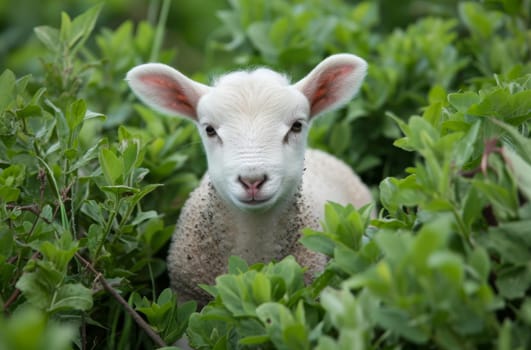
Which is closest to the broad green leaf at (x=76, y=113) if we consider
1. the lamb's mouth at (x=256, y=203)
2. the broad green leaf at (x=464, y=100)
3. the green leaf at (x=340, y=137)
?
the lamb's mouth at (x=256, y=203)

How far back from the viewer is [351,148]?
528 cm

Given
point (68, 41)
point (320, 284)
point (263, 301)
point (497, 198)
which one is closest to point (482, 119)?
point (497, 198)

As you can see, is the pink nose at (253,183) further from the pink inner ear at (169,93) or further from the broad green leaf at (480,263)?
the broad green leaf at (480,263)

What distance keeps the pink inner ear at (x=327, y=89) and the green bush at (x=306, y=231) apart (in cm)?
59

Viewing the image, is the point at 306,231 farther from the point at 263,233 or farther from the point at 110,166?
the point at 263,233

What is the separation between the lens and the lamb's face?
3.26 meters

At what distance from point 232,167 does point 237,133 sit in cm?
17

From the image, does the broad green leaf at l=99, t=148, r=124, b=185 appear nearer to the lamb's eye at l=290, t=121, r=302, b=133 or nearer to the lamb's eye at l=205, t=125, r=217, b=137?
the lamb's eye at l=205, t=125, r=217, b=137

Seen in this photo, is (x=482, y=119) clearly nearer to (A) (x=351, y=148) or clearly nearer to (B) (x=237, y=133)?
(B) (x=237, y=133)

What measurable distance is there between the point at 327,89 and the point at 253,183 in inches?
34.1

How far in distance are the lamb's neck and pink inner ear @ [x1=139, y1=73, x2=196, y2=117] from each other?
1.78ft

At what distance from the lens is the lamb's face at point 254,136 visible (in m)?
3.26

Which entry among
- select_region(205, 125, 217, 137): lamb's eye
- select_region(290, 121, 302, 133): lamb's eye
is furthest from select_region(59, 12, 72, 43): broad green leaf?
select_region(290, 121, 302, 133): lamb's eye

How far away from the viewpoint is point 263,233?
12.0 ft
